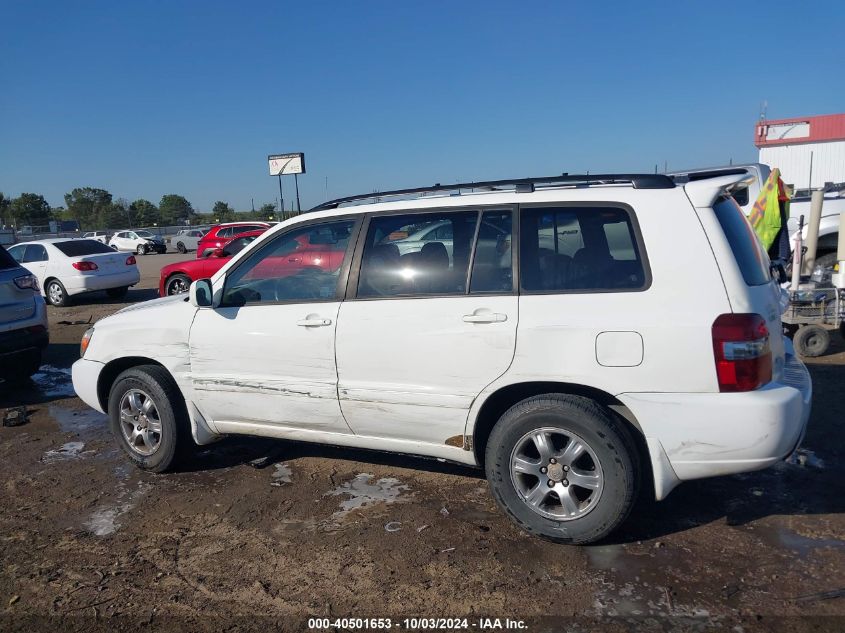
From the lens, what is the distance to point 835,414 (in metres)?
5.23

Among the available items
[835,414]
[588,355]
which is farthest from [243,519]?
[835,414]

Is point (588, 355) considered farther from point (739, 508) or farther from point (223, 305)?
point (223, 305)

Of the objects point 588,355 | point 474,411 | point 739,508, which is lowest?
point 739,508

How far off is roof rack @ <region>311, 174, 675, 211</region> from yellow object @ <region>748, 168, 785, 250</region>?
4107mm

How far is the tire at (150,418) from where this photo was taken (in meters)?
4.50

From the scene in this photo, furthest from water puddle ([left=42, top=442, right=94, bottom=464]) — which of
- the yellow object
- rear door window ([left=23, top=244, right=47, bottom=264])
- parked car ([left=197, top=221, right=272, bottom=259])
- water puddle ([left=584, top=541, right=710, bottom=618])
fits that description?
parked car ([left=197, top=221, right=272, bottom=259])

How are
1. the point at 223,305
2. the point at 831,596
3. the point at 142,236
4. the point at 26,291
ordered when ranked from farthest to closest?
the point at 142,236, the point at 26,291, the point at 223,305, the point at 831,596

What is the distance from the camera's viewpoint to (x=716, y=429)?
10.1 ft

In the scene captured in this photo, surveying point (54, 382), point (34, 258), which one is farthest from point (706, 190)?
point (34, 258)

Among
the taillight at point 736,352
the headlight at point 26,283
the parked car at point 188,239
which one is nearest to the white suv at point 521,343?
the taillight at point 736,352

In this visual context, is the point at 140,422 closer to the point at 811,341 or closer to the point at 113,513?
the point at 113,513

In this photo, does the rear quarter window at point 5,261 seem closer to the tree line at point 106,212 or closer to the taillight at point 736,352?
the taillight at point 736,352

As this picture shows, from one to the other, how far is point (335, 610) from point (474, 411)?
1.22 meters

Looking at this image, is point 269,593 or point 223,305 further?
point 223,305
